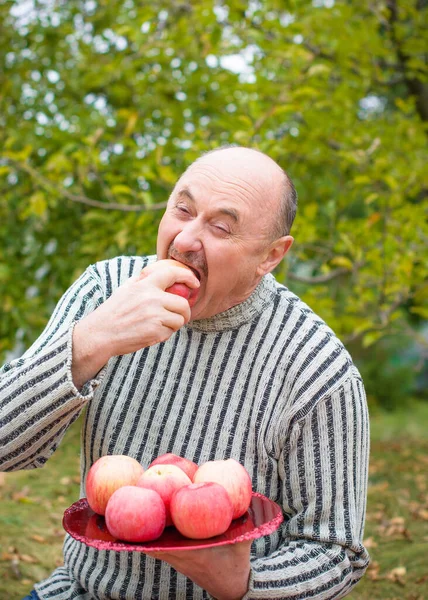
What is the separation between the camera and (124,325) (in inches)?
71.7

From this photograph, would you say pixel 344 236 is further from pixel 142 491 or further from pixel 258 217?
pixel 142 491

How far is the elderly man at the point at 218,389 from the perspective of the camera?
6.10ft

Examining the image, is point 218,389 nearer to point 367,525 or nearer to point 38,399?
point 38,399

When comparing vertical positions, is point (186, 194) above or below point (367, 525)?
above

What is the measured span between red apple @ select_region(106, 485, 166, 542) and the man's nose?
2.24 ft

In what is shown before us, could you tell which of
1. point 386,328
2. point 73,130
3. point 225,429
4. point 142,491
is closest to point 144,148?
point 73,130

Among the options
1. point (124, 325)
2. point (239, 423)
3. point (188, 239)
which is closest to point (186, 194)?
point (188, 239)

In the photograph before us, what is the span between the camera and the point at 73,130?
4762mm

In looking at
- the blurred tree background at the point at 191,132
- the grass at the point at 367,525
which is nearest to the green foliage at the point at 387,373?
the grass at the point at 367,525

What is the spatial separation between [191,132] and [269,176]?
2882mm

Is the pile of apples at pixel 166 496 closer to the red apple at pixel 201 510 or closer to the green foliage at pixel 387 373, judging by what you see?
the red apple at pixel 201 510

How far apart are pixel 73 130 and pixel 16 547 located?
99.8 inches

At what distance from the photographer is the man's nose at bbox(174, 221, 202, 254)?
81.1 inches

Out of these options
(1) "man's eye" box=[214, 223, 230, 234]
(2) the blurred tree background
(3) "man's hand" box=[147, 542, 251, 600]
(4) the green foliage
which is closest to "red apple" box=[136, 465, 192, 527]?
(3) "man's hand" box=[147, 542, 251, 600]
